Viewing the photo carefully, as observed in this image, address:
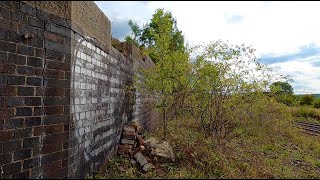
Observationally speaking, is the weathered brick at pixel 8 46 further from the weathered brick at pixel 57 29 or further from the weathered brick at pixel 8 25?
the weathered brick at pixel 57 29

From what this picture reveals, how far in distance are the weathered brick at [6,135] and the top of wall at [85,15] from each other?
1.64m

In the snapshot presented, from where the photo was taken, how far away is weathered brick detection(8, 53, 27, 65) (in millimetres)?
3945

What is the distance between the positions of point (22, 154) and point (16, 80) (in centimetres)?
94

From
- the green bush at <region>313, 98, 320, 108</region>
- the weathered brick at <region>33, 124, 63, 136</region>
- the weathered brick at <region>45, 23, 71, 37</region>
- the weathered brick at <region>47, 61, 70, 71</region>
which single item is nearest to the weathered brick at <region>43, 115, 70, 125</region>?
the weathered brick at <region>33, 124, 63, 136</region>

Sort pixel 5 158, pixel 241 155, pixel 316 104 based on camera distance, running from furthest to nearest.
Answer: pixel 316 104 < pixel 241 155 < pixel 5 158

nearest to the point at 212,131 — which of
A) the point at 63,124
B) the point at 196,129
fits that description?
the point at 196,129

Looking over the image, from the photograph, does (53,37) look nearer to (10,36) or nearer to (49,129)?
(10,36)

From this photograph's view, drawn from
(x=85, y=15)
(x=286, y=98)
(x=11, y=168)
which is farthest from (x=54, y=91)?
(x=286, y=98)

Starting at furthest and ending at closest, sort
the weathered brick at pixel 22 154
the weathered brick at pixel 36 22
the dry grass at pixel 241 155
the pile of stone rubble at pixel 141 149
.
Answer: the pile of stone rubble at pixel 141 149
the dry grass at pixel 241 155
the weathered brick at pixel 36 22
the weathered brick at pixel 22 154

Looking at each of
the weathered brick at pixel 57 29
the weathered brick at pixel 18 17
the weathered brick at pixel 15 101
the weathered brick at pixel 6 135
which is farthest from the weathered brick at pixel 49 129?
the weathered brick at pixel 18 17

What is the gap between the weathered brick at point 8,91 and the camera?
3900 mm

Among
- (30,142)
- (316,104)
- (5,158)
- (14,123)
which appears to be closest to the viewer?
(5,158)

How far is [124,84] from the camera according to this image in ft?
25.5

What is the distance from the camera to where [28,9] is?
407 cm
